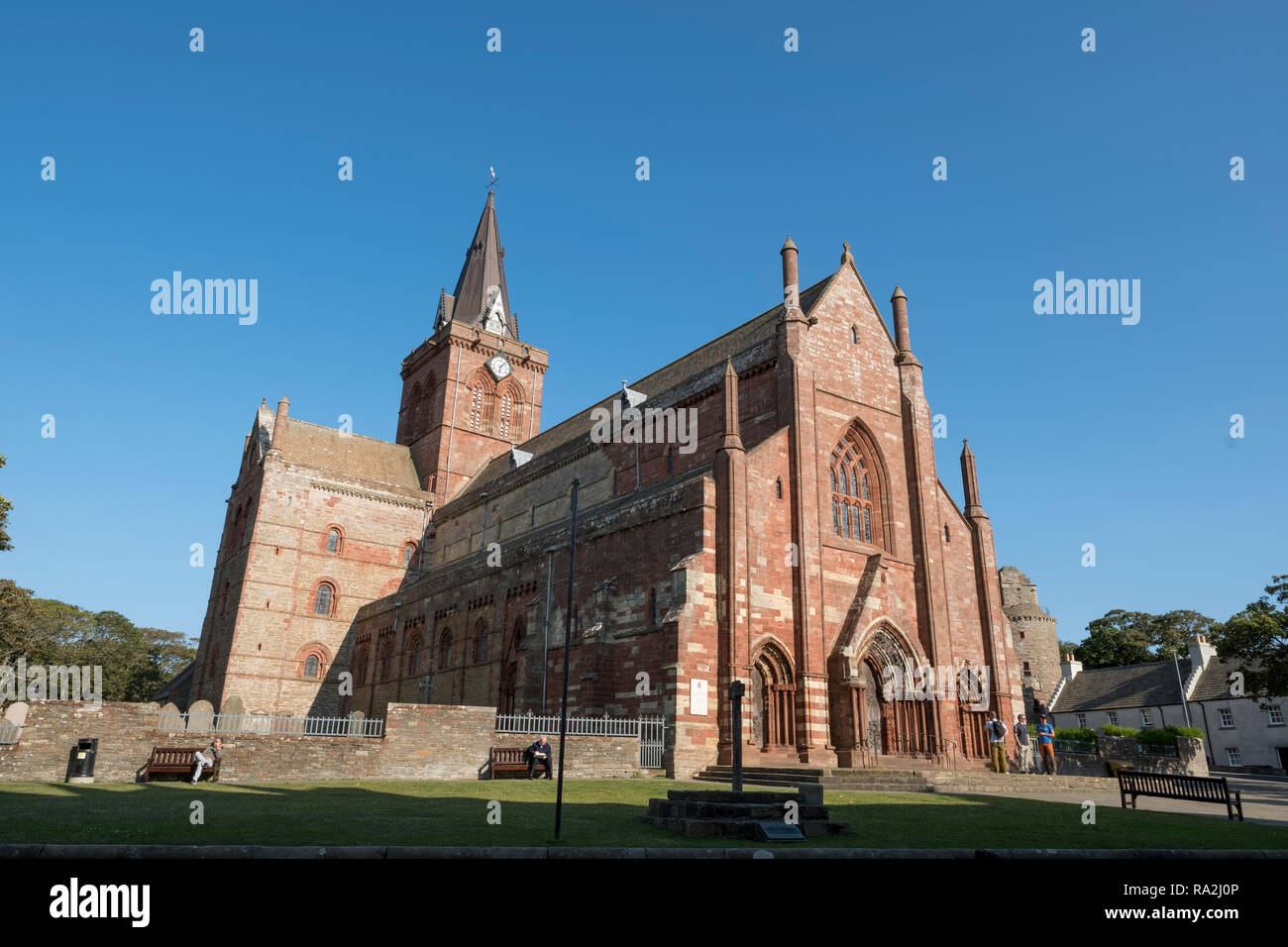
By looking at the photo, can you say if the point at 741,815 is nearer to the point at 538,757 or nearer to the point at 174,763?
the point at 538,757

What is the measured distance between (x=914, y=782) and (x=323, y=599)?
37.6 m

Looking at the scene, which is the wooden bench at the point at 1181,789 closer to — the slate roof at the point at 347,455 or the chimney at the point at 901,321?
the chimney at the point at 901,321

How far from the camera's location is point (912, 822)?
40.3 feet

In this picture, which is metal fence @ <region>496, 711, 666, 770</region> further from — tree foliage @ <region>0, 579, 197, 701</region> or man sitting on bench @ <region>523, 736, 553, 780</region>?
tree foliage @ <region>0, 579, 197, 701</region>

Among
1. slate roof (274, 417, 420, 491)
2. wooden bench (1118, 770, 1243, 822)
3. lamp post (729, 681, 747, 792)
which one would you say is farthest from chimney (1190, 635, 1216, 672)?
lamp post (729, 681, 747, 792)

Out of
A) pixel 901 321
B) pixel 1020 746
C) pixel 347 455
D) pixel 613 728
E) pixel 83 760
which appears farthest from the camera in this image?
pixel 347 455

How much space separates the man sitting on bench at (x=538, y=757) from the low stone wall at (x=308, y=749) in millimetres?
534

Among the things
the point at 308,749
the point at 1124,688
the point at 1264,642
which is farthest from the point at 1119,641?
the point at 308,749

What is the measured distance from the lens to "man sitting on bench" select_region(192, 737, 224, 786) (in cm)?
1853

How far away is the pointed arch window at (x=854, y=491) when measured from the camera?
2838 centimetres

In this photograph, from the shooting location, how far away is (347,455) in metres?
52.9

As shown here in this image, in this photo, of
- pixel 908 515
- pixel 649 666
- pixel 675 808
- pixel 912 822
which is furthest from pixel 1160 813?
pixel 908 515
